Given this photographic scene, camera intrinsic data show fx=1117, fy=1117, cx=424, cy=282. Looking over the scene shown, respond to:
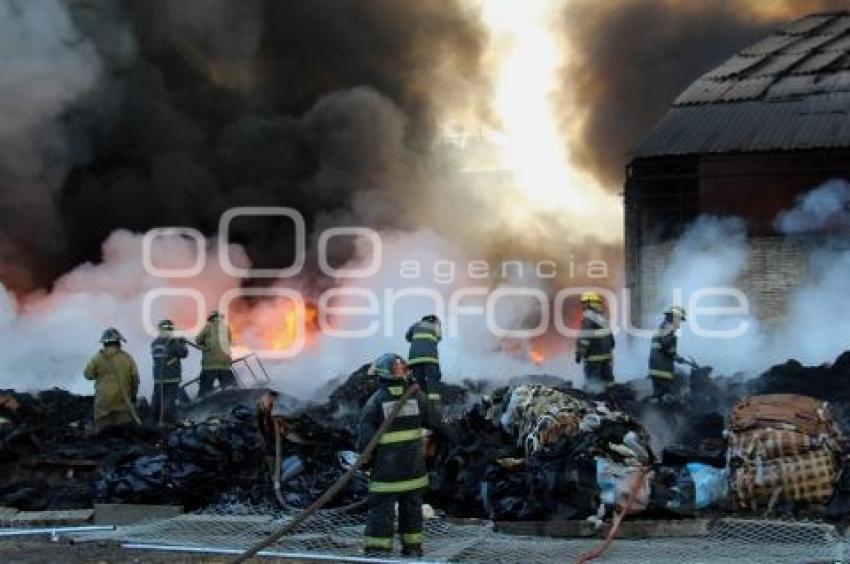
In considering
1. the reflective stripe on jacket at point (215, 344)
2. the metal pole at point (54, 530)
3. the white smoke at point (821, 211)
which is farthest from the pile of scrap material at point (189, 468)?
the white smoke at point (821, 211)

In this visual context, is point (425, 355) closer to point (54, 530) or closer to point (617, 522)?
point (617, 522)

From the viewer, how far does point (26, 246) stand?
18.9m

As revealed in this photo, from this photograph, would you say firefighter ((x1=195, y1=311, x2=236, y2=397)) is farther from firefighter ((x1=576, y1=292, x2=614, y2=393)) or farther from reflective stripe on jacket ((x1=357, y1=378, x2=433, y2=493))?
reflective stripe on jacket ((x1=357, y1=378, x2=433, y2=493))

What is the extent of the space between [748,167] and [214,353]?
30.1ft

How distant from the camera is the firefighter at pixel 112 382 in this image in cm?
1072

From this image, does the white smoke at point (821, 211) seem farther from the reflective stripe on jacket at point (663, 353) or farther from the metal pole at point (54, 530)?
the metal pole at point (54, 530)

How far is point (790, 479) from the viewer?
24.7ft

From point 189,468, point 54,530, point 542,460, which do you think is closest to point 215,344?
point 189,468

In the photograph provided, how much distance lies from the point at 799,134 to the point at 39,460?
1248cm

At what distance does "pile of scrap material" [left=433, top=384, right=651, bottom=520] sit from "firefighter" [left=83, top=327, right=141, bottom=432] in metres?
3.67

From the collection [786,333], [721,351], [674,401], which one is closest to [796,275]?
[786,333]

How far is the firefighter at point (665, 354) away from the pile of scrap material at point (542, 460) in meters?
3.00

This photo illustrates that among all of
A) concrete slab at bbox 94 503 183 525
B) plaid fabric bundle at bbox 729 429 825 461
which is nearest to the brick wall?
plaid fabric bundle at bbox 729 429 825 461

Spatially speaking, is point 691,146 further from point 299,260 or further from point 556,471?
point 556,471
